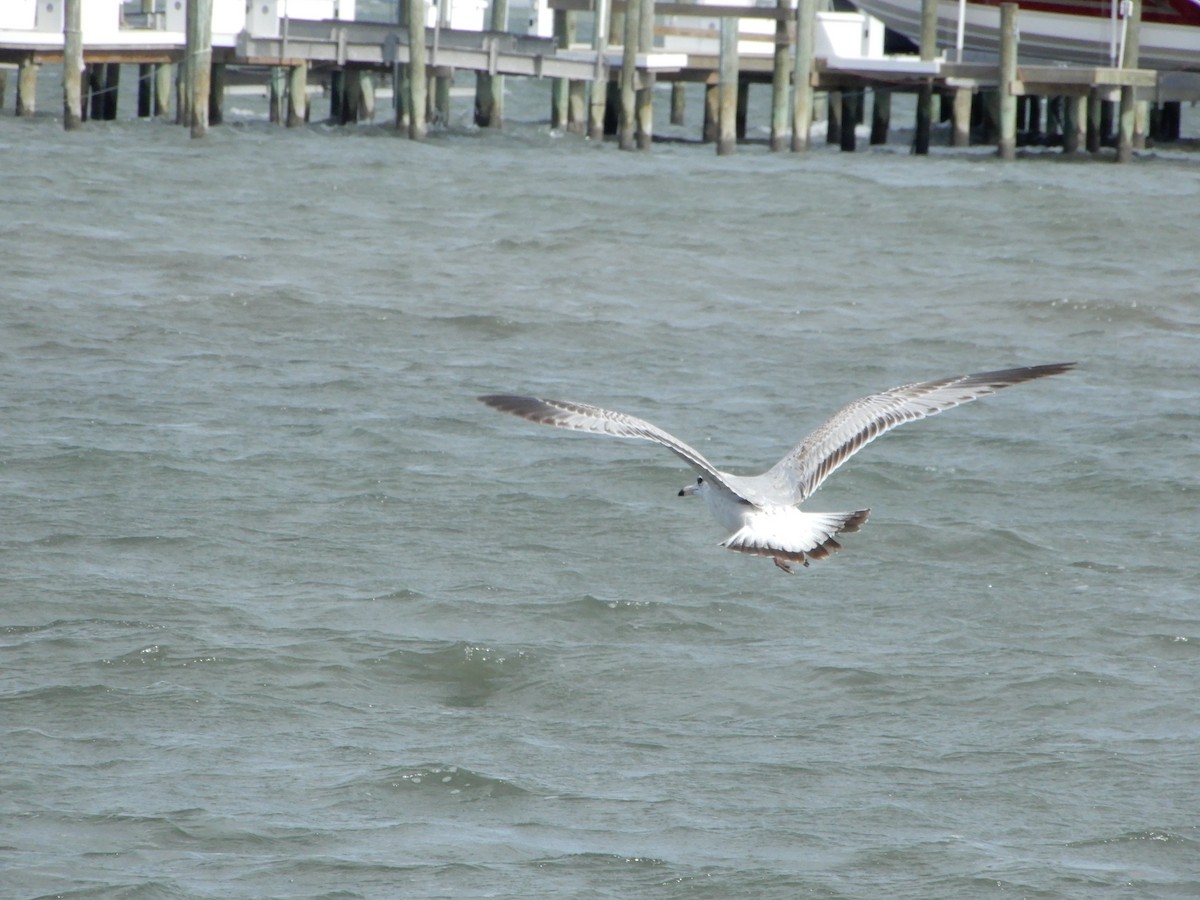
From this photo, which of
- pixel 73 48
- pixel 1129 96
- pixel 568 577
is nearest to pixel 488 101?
pixel 73 48

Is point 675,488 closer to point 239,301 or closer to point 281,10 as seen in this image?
point 239,301

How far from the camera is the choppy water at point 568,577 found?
6.90 metres

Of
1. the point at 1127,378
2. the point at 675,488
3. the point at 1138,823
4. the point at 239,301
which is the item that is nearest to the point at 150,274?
the point at 239,301

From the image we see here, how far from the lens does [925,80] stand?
26.7 m

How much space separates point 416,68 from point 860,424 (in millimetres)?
18652

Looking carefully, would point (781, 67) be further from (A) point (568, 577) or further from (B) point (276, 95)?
(A) point (568, 577)

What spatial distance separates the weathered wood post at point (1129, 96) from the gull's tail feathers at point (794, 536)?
1940 centimetres

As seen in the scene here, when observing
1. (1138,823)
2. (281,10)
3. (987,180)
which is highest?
(281,10)

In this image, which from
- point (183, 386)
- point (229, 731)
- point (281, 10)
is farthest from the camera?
point (281, 10)

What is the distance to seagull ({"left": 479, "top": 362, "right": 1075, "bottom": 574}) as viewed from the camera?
→ 7039 mm

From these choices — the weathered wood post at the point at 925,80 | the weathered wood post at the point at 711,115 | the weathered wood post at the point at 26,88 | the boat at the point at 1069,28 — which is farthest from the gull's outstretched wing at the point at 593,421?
the weathered wood post at the point at 26,88

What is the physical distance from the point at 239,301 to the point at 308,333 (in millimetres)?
1107

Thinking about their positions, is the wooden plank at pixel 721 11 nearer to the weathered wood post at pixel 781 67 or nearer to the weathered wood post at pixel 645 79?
the weathered wood post at pixel 781 67

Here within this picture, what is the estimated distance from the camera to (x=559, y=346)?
47.8ft
